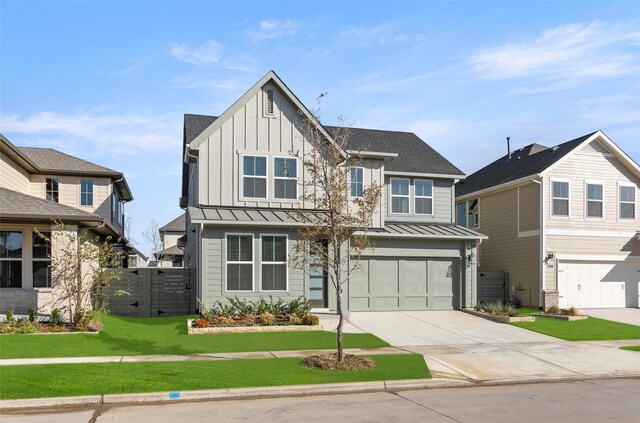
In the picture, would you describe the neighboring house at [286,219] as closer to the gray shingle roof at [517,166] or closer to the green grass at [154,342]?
the green grass at [154,342]

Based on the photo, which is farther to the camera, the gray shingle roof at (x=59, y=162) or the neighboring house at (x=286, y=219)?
the gray shingle roof at (x=59, y=162)

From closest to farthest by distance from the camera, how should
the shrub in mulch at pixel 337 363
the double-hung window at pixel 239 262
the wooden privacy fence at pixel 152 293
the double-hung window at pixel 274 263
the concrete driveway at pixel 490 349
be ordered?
the shrub in mulch at pixel 337 363
the concrete driveway at pixel 490 349
the double-hung window at pixel 239 262
the double-hung window at pixel 274 263
the wooden privacy fence at pixel 152 293

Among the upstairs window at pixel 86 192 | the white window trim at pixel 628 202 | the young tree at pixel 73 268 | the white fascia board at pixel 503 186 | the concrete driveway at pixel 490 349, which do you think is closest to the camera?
the concrete driveway at pixel 490 349

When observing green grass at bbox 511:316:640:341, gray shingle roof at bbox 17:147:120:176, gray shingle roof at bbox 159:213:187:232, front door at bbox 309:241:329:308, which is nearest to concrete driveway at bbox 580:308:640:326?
green grass at bbox 511:316:640:341

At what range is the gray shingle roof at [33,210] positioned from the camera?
16.8m

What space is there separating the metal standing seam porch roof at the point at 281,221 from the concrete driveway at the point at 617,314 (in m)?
5.83

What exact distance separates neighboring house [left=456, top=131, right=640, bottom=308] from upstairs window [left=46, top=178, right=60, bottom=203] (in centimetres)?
2208

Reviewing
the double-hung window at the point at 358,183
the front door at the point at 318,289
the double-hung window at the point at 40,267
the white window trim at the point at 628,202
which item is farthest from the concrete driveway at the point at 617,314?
the double-hung window at the point at 40,267

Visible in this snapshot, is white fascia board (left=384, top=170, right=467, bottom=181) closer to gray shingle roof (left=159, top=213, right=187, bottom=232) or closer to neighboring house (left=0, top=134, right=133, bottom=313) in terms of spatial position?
neighboring house (left=0, top=134, right=133, bottom=313)

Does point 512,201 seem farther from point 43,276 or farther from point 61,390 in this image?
point 61,390

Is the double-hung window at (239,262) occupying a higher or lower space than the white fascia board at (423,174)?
lower

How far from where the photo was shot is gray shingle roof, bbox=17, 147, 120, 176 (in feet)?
95.7

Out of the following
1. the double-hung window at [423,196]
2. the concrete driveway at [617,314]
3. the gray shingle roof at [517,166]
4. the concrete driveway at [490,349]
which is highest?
the gray shingle roof at [517,166]

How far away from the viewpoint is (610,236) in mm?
25922
